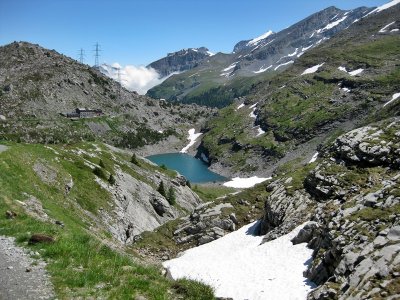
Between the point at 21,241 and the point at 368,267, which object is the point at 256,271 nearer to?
→ the point at 368,267

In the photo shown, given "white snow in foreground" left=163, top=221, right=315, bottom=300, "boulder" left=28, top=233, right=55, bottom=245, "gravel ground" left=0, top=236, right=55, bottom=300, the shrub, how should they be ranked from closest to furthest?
"gravel ground" left=0, top=236, right=55, bottom=300, "boulder" left=28, top=233, right=55, bottom=245, "white snow in foreground" left=163, top=221, right=315, bottom=300, the shrub

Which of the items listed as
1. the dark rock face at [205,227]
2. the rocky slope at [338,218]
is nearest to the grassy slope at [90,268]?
the rocky slope at [338,218]

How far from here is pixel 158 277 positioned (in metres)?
15.5

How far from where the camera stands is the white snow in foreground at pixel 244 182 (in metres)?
178

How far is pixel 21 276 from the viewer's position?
14328 millimetres

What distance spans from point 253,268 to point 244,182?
15303 centimetres

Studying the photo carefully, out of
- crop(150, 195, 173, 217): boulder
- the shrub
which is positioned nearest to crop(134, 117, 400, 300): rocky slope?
the shrub

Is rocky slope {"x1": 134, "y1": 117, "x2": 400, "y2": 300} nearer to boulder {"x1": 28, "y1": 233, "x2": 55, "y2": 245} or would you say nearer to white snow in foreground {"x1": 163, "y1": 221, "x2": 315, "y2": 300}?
white snow in foreground {"x1": 163, "y1": 221, "x2": 315, "y2": 300}

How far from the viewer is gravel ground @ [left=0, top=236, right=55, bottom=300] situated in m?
13.0

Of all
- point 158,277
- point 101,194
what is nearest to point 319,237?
point 158,277

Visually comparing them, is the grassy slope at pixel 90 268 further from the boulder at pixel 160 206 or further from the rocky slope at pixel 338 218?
the boulder at pixel 160 206

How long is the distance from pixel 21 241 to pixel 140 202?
5731 centimetres

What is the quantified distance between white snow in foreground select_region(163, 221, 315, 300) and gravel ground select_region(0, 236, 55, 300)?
8.85 meters

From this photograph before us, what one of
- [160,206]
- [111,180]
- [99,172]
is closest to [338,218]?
[111,180]
